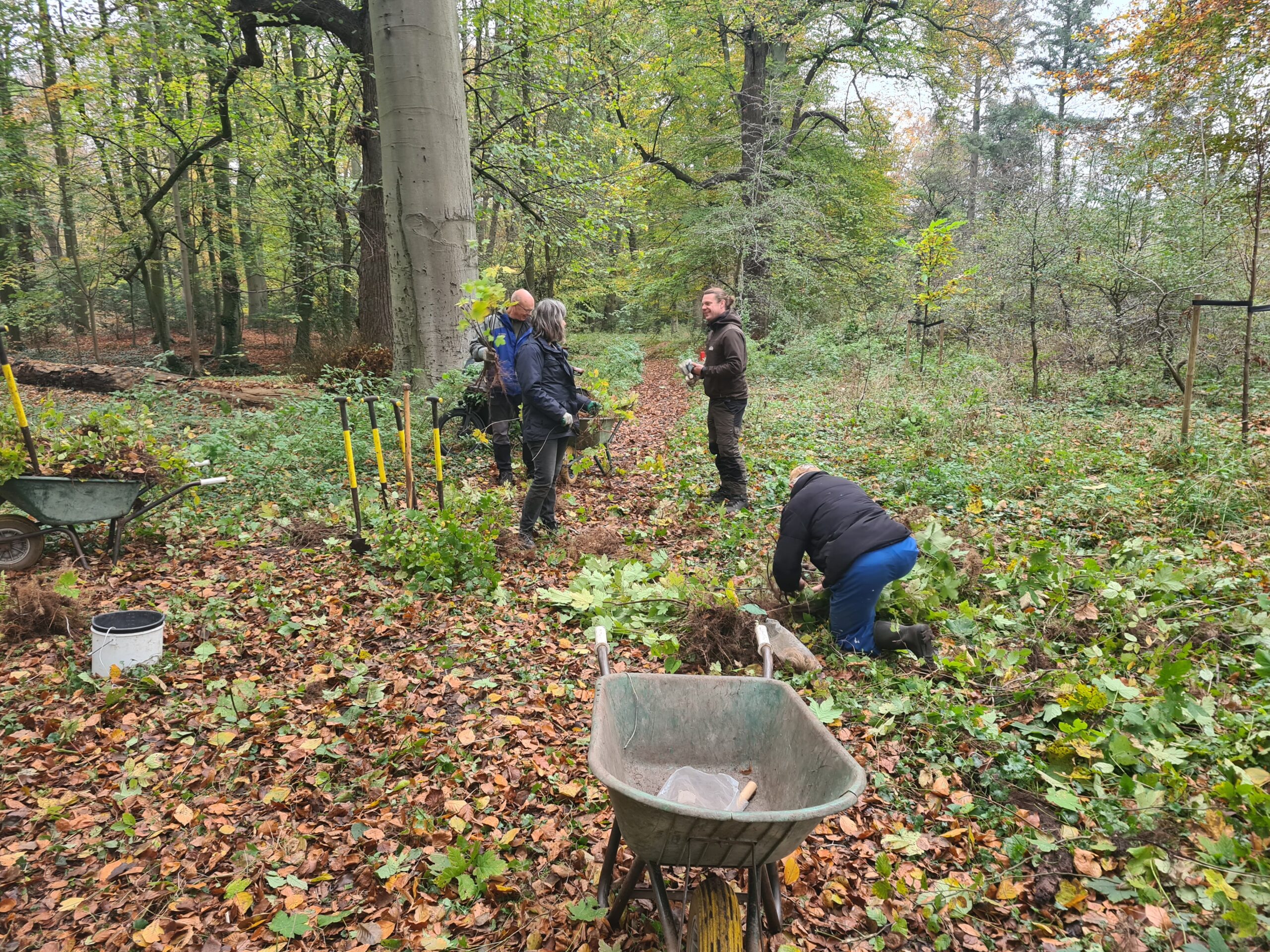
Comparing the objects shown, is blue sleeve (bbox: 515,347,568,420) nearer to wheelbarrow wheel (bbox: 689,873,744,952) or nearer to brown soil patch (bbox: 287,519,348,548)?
brown soil patch (bbox: 287,519,348,548)

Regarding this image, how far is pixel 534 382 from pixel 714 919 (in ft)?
14.0

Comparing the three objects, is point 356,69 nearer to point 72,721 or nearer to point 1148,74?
point 72,721

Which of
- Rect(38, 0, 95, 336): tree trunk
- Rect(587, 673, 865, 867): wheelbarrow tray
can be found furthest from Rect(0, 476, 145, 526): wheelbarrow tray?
Rect(38, 0, 95, 336): tree trunk

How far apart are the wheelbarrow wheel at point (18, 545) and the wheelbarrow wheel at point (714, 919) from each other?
5.39 metres

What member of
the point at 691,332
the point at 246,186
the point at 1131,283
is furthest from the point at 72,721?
the point at 691,332

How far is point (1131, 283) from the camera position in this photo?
10.0 meters

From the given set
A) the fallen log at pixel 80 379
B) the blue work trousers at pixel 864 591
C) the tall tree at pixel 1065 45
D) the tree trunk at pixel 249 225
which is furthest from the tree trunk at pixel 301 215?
the tall tree at pixel 1065 45

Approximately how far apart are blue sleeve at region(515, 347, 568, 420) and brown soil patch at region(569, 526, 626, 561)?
1189 mm

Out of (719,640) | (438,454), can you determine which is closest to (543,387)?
(438,454)

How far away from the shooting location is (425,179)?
6863 millimetres

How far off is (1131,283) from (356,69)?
41.6 feet

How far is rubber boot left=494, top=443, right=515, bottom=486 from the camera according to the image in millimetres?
6875

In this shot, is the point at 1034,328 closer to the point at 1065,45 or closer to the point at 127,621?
the point at 127,621

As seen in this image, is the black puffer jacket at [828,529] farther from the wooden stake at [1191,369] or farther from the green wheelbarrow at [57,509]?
the wooden stake at [1191,369]
